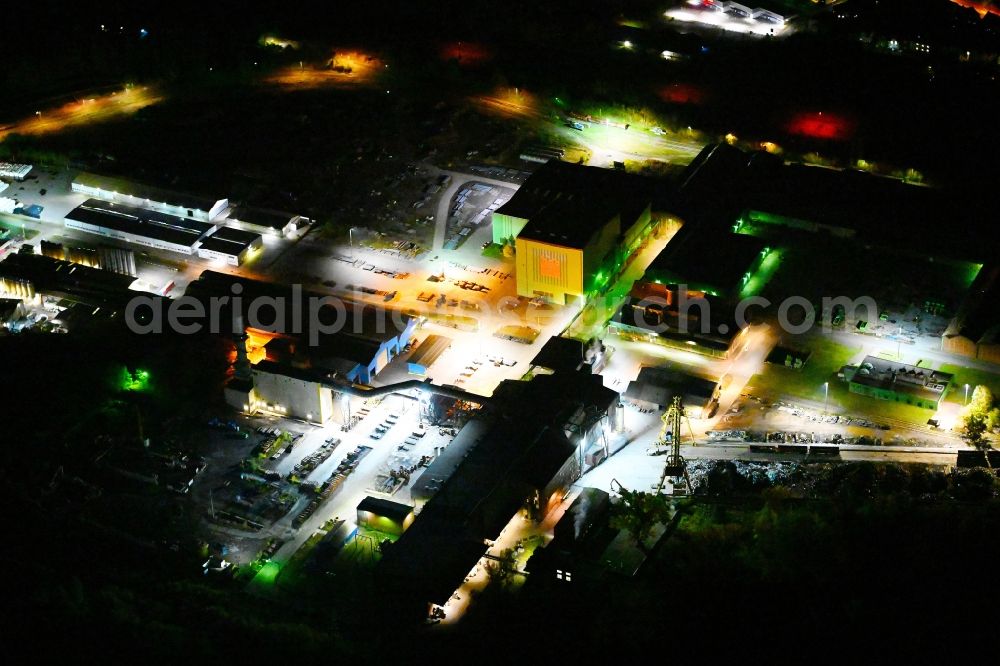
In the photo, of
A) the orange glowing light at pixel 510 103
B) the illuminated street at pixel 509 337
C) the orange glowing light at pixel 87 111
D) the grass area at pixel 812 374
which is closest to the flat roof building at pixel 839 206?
the illuminated street at pixel 509 337

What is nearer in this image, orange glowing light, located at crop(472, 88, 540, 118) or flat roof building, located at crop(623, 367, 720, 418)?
flat roof building, located at crop(623, 367, 720, 418)

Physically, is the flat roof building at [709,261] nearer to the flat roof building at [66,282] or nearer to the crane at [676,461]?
the crane at [676,461]

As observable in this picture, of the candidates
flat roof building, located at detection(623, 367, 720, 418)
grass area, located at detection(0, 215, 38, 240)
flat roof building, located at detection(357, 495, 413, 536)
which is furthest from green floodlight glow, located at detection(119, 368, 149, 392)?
flat roof building, located at detection(623, 367, 720, 418)

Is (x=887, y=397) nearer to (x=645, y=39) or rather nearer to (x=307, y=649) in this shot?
(x=307, y=649)

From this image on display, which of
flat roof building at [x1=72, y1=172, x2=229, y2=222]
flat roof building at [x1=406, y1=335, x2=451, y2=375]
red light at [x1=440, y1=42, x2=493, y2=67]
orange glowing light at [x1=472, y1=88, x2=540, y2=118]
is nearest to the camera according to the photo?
flat roof building at [x1=406, y1=335, x2=451, y2=375]

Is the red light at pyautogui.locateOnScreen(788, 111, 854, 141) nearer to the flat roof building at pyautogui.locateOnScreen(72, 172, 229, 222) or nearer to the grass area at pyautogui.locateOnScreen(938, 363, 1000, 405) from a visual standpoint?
the grass area at pyautogui.locateOnScreen(938, 363, 1000, 405)

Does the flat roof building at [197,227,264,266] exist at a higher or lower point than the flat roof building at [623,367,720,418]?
higher

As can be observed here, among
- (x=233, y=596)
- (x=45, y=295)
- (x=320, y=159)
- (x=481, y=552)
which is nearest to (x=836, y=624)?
(x=481, y=552)
